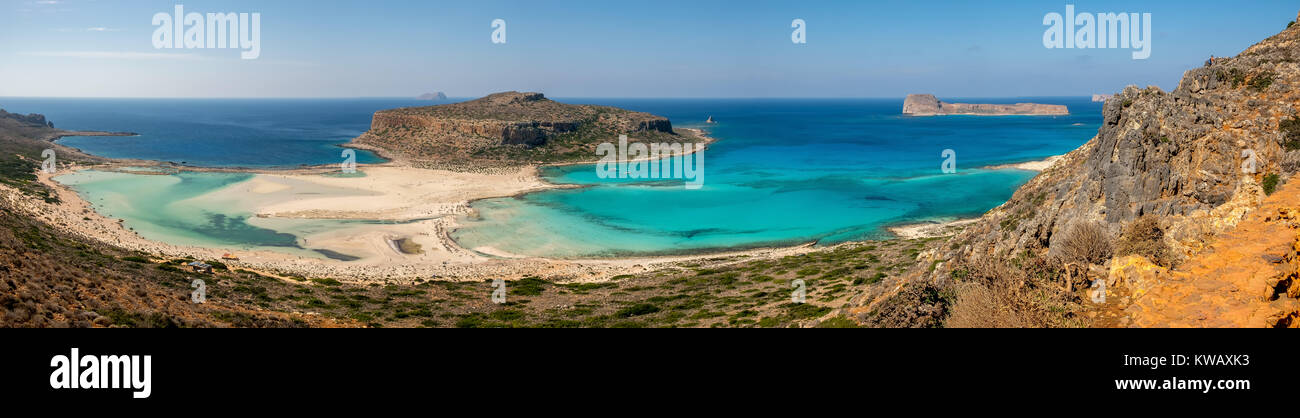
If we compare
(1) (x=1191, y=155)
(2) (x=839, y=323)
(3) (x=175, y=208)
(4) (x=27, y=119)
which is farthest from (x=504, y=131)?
(4) (x=27, y=119)

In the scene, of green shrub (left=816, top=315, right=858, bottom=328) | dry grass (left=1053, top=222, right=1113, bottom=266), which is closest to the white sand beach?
green shrub (left=816, top=315, right=858, bottom=328)

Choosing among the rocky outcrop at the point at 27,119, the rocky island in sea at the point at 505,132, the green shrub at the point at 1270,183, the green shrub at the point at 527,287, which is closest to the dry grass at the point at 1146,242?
the green shrub at the point at 1270,183

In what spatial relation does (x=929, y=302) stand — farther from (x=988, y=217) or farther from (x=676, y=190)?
(x=676, y=190)

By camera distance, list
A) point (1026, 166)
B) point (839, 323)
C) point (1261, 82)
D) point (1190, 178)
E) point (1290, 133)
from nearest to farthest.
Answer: point (1290, 133) → point (1190, 178) → point (1261, 82) → point (839, 323) → point (1026, 166)

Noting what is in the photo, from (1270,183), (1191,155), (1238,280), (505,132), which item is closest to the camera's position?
(1238,280)

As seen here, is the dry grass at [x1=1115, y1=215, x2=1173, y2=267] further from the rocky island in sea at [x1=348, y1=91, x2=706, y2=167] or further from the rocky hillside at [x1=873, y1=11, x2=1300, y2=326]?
the rocky island in sea at [x1=348, y1=91, x2=706, y2=167]

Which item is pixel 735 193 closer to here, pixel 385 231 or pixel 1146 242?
pixel 385 231

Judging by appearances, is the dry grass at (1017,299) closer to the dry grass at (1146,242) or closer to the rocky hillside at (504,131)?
the dry grass at (1146,242)

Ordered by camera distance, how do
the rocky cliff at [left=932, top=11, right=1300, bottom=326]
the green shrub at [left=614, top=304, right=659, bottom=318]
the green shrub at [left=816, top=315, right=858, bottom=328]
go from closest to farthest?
1. the rocky cliff at [left=932, top=11, right=1300, bottom=326]
2. the green shrub at [left=816, top=315, right=858, bottom=328]
3. the green shrub at [left=614, top=304, right=659, bottom=318]
